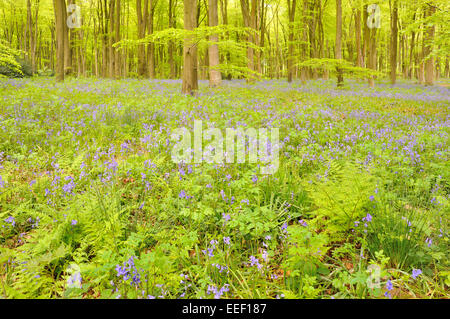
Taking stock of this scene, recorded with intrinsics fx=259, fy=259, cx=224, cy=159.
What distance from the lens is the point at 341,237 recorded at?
263 centimetres

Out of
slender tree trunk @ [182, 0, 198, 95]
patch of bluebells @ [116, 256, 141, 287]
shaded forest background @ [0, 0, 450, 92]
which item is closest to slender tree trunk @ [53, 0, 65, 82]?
shaded forest background @ [0, 0, 450, 92]

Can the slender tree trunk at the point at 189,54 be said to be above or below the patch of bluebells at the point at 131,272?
above

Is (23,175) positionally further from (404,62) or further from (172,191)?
(404,62)

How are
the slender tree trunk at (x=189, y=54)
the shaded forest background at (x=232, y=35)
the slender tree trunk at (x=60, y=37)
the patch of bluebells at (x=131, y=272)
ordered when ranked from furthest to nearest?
the slender tree trunk at (x=60, y=37) < the slender tree trunk at (x=189, y=54) < the shaded forest background at (x=232, y=35) < the patch of bluebells at (x=131, y=272)

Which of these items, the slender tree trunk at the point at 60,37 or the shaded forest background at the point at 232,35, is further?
the slender tree trunk at the point at 60,37

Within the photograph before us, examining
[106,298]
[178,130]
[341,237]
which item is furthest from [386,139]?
[106,298]

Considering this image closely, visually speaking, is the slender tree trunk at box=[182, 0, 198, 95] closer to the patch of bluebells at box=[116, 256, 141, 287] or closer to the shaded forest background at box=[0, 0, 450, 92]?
the shaded forest background at box=[0, 0, 450, 92]

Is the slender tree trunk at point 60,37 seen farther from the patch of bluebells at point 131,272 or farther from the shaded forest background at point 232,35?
the patch of bluebells at point 131,272

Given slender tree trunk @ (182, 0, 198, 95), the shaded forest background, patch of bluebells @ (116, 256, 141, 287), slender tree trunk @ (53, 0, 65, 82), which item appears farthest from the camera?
slender tree trunk @ (53, 0, 65, 82)

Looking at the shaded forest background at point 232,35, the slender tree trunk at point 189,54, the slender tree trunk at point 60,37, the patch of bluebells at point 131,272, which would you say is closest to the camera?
the patch of bluebells at point 131,272

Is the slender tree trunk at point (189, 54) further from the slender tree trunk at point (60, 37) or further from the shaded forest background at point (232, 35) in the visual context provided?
the slender tree trunk at point (60, 37)

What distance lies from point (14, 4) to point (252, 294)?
148 feet

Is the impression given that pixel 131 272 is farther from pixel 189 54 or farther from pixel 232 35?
pixel 232 35

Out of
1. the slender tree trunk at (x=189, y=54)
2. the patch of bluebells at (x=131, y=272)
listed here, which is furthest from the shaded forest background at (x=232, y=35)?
the patch of bluebells at (x=131, y=272)
